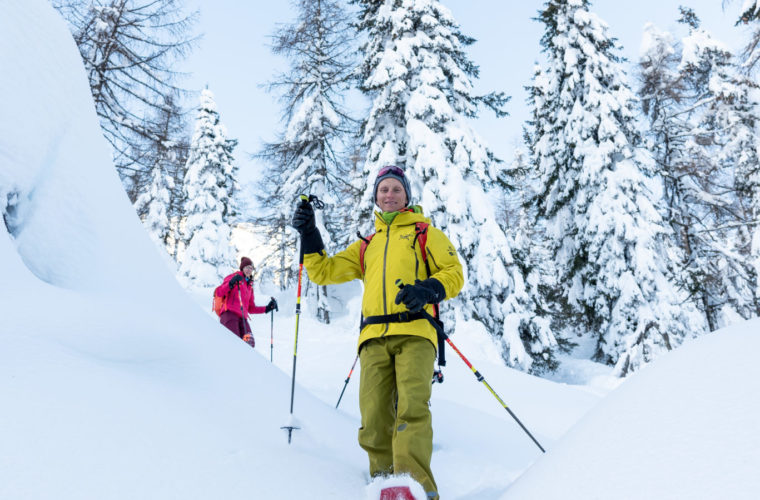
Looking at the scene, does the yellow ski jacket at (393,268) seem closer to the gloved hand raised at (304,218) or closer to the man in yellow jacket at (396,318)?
the man in yellow jacket at (396,318)

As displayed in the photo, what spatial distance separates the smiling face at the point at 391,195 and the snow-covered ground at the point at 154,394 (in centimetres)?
154

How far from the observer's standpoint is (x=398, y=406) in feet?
7.80

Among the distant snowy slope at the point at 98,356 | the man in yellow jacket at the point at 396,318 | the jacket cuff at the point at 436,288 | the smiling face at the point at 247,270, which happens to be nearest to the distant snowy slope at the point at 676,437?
the man in yellow jacket at the point at 396,318

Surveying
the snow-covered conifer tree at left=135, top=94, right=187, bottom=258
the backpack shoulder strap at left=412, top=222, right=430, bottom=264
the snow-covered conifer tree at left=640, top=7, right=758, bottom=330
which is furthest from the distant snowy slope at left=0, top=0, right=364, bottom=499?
the snow-covered conifer tree at left=135, top=94, right=187, bottom=258

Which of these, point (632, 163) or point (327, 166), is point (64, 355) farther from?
point (327, 166)

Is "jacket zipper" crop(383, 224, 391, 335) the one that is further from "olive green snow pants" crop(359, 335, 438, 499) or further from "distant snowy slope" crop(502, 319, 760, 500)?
"distant snowy slope" crop(502, 319, 760, 500)

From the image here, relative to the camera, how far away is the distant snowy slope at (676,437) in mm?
1121

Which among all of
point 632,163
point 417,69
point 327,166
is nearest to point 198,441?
point 417,69

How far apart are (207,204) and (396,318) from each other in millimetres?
21606

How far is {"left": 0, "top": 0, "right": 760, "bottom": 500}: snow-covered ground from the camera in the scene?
1354 mm

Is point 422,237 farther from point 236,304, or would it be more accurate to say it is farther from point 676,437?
point 236,304

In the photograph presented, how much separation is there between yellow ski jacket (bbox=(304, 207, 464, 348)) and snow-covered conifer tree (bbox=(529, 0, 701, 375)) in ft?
35.8

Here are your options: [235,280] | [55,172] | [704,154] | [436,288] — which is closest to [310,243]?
[436,288]

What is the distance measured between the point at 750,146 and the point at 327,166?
565 inches
